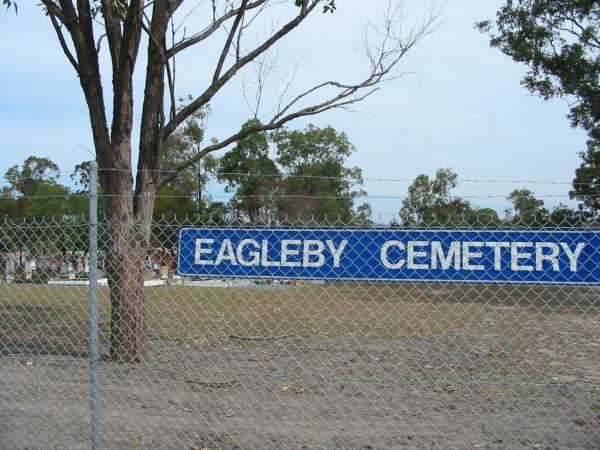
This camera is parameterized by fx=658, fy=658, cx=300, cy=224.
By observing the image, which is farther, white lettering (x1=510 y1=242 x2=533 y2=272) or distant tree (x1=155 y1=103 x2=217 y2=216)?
distant tree (x1=155 y1=103 x2=217 y2=216)

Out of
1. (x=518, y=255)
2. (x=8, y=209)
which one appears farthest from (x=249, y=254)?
(x=8, y=209)

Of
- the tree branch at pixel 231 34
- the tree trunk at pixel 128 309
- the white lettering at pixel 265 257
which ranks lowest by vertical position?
the tree trunk at pixel 128 309

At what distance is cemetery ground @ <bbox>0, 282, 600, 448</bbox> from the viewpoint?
16.0 feet

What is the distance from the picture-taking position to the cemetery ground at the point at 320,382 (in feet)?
16.0

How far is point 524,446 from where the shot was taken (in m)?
4.69

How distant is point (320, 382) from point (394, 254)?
3.31 meters

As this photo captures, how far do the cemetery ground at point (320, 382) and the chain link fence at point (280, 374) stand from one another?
0.08 feet

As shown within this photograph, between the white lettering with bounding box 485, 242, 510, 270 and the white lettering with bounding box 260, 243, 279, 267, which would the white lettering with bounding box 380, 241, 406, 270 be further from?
the white lettering with bounding box 260, 243, 279, 267

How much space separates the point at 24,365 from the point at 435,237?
576 cm

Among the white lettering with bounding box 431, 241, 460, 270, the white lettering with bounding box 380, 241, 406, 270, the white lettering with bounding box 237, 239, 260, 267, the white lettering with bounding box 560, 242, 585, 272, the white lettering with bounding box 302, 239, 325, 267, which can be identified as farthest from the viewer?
the white lettering with bounding box 237, 239, 260, 267

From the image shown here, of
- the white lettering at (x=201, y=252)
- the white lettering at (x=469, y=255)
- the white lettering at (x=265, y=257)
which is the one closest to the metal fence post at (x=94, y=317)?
the white lettering at (x=201, y=252)

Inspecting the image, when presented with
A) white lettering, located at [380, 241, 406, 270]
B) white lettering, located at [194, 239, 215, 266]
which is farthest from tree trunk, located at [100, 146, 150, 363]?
white lettering, located at [380, 241, 406, 270]

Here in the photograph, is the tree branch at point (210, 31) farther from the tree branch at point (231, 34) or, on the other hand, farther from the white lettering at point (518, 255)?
the white lettering at point (518, 255)

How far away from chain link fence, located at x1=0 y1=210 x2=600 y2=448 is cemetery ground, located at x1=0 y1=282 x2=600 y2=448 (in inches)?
0.9
